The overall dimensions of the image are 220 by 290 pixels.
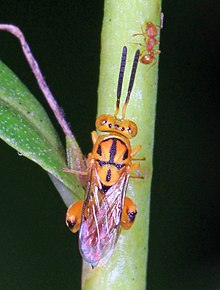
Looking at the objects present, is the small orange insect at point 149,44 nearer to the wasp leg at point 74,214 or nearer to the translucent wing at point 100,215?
the translucent wing at point 100,215

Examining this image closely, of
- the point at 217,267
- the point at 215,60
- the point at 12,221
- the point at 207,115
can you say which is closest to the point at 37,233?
the point at 12,221

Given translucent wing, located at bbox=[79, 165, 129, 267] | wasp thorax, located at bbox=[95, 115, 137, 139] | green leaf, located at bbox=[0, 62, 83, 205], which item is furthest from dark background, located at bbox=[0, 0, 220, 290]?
green leaf, located at bbox=[0, 62, 83, 205]

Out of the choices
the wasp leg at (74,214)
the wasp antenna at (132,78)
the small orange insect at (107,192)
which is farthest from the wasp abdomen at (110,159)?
the wasp antenna at (132,78)

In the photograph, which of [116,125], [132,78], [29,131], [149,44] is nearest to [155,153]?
[116,125]

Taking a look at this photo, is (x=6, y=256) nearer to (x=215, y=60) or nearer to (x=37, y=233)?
(x=37, y=233)

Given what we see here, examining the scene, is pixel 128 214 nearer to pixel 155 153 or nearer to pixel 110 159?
pixel 110 159

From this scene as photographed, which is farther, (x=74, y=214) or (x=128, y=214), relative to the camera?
(x=74, y=214)
